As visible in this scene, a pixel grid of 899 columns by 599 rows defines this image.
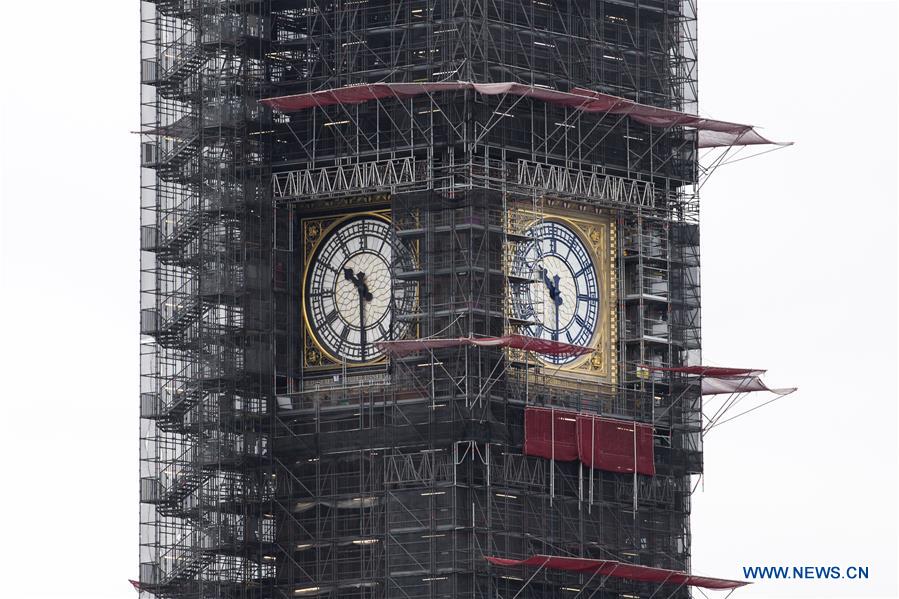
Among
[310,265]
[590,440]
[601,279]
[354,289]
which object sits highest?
[310,265]

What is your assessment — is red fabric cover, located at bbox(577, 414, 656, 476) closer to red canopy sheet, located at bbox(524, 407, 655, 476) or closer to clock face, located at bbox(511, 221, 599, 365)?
red canopy sheet, located at bbox(524, 407, 655, 476)

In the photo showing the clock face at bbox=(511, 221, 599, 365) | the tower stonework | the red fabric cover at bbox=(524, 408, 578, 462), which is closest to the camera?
the tower stonework

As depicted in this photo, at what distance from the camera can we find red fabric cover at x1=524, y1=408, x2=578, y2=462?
128m

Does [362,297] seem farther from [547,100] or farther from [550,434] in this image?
[547,100]

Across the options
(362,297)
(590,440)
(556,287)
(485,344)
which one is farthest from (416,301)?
(590,440)

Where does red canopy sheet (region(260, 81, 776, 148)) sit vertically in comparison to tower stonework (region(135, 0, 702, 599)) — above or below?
above

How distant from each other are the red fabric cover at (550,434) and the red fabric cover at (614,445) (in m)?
0.29

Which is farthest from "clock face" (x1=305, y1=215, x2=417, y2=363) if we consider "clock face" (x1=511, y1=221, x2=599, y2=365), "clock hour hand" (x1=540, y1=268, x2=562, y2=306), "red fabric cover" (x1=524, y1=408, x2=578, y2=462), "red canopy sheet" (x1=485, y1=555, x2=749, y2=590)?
"red canopy sheet" (x1=485, y1=555, x2=749, y2=590)

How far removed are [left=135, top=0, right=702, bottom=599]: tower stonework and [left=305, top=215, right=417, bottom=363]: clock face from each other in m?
0.09

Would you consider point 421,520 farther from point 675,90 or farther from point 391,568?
point 675,90

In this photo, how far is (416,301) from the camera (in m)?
129

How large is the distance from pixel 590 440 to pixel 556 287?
5.08m

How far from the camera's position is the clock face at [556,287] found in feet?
424

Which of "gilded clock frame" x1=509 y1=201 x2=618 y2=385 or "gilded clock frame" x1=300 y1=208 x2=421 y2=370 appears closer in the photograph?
"gilded clock frame" x1=509 y1=201 x2=618 y2=385
